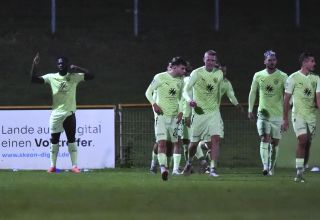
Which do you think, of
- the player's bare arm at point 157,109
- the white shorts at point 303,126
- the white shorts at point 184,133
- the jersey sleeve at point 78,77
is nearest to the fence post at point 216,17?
the white shorts at point 184,133

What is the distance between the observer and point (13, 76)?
31.1m

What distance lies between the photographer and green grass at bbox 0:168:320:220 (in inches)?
320

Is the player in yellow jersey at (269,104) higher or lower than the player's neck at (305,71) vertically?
lower

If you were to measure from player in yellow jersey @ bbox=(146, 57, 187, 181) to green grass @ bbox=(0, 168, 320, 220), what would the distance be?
1.35m

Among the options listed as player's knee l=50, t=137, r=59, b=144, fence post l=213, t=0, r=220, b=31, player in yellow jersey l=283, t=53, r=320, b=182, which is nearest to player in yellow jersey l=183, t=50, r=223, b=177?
player in yellow jersey l=283, t=53, r=320, b=182

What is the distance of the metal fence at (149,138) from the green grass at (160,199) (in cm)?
588

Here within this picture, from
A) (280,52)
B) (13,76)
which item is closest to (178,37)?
(280,52)

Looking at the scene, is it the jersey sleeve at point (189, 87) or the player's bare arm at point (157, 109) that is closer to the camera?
the player's bare arm at point (157, 109)

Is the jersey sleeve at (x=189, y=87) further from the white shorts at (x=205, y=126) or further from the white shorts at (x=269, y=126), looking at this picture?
the white shorts at (x=269, y=126)

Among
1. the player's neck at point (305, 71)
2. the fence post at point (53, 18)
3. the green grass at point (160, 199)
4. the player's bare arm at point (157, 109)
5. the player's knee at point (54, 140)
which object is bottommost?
the green grass at point (160, 199)

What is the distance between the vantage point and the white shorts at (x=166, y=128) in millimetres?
14203

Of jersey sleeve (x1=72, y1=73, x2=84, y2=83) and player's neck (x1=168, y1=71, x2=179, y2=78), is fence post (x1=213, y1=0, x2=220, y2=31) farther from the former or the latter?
player's neck (x1=168, y1=71, x2=179, y2=78)

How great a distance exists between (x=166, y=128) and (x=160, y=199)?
4724mm

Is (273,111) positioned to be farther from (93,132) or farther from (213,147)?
(93,132)
